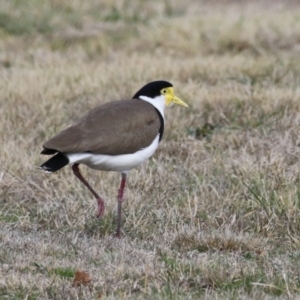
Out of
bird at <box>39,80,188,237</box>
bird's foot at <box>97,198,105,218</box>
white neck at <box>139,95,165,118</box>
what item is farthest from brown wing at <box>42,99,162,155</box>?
bird's foot at <box>97,198,105,218</box>

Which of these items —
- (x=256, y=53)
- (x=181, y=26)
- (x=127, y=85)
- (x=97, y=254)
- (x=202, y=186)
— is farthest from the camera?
(x=181, y=26)

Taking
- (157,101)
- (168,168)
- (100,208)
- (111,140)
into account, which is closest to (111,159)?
(111,140)

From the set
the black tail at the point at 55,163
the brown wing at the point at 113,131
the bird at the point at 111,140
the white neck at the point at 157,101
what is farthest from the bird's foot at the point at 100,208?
the white neck at the point at 157,101

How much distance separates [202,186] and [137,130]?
80cm

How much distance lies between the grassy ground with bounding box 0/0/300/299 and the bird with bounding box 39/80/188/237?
Answer: 0.36 m

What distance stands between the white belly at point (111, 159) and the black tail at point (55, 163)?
0.04 m

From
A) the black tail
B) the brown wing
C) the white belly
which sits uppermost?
the brown wing

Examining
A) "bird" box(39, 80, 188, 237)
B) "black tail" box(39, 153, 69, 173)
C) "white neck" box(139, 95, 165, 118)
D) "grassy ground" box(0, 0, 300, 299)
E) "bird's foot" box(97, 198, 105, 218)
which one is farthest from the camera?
"white neck" box(139, 95, 165, 118)

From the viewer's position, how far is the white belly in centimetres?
555

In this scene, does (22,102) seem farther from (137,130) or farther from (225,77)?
(137,130)

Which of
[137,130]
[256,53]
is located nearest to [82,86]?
[256,53]

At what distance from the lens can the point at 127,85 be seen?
29.8 feet

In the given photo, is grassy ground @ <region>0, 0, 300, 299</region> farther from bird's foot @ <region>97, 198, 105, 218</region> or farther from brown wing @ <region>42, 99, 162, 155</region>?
brown wing @ <region>42, 99, 162, 155</region>

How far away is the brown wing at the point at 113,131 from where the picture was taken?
5525 millimetres
